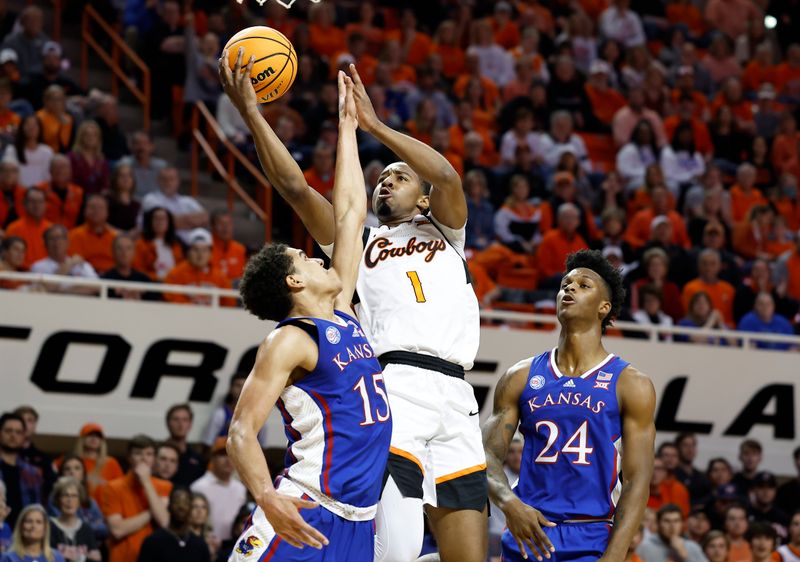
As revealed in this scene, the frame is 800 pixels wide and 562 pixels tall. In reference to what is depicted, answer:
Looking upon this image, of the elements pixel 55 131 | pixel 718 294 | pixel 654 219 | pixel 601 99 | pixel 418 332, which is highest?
pixel 601 99

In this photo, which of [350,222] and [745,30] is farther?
[745,30]

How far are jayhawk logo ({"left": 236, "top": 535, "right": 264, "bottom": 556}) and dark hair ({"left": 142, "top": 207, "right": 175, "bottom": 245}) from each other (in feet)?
24.8

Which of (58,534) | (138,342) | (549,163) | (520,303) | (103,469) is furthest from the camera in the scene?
(549,163)

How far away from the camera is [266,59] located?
21.3 ft

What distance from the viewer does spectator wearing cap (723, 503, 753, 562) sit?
1209 centimetres

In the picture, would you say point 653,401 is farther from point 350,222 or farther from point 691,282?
point 691,282

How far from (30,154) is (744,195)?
8.44 metres

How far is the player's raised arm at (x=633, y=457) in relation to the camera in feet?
20.5

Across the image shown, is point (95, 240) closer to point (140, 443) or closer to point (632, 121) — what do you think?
point (140, 443)

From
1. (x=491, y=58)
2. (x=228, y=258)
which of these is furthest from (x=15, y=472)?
(x=491, y=58)

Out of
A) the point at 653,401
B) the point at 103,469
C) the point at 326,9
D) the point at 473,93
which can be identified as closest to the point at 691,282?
the point at 473,93

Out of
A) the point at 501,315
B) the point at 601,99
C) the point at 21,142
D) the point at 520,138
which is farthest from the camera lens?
the point at 601,99

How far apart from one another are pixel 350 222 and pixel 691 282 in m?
9.11

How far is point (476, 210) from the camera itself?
47.7 feet
